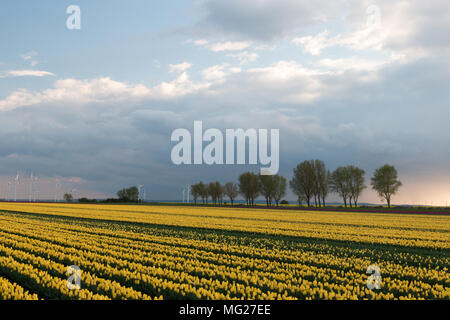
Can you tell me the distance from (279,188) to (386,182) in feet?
154

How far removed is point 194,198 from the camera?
17788 centimetres

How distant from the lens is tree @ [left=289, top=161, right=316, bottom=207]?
123750 mm

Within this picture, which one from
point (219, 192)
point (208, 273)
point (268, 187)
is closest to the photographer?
point (208, 273)

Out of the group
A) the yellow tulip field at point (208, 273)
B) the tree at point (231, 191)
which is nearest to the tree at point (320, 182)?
the tree at point (231, 191)

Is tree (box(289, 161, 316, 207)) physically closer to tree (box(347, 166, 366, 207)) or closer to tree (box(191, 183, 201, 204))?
tree (box(347, 166, 366, 207))

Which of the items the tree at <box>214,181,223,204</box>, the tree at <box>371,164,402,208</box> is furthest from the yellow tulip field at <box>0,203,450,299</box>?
the tree at <box>214,181,223,204</box>

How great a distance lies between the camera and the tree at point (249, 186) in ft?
488

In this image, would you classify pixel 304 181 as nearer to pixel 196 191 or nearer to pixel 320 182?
pixel 320 182

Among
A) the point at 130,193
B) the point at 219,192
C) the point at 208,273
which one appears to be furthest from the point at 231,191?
the point at 208,273

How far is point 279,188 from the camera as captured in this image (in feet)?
484

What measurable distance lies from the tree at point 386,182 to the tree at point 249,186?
50.8 metres

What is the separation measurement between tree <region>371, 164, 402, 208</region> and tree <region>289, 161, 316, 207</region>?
71.1ft

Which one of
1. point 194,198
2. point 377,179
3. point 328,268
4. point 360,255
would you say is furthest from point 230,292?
point 194,198
